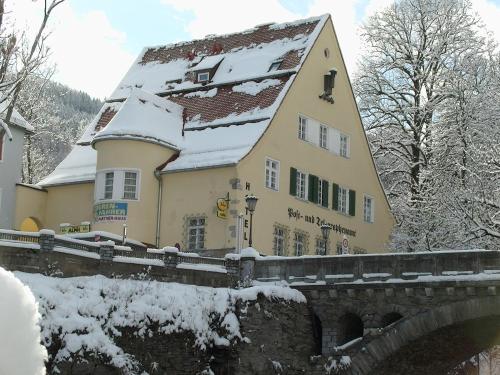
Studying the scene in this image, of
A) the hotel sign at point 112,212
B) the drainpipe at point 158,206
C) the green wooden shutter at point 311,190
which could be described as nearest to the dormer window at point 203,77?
the drainpipe at point 158,206

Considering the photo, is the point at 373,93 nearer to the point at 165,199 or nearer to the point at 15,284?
the point at 165,199

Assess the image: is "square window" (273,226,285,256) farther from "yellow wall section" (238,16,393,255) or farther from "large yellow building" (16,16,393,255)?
"yellow wall section" (238,16,393,255)

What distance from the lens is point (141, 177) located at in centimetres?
3412

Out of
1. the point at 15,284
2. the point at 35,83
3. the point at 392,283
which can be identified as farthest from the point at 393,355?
the point at 35,83

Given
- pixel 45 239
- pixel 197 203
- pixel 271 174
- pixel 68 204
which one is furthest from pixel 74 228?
pixel 45 239

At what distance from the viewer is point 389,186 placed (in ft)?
145

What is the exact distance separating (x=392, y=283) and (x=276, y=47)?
50.7ft

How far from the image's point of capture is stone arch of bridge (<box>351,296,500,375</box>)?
2552cm

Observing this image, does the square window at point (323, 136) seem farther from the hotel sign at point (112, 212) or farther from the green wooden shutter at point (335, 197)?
the hotel sign at point (112, 212)

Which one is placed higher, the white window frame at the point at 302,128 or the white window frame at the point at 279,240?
the white window frame at the point at 302,128

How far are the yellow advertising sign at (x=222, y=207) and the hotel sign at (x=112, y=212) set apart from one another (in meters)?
3.90

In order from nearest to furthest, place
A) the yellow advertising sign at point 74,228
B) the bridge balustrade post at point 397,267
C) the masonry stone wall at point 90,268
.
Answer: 1. the masonry stone wall at point 90,268
2. the bridge balustrade post at point 397,267
3. the yellow advertising sign at point 74,228

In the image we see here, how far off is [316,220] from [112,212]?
896 cm

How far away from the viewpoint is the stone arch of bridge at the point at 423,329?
83.7 feet
